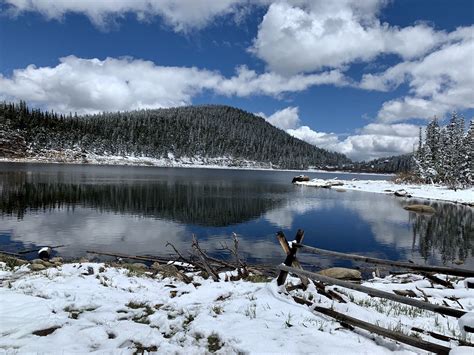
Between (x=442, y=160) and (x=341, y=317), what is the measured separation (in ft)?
291

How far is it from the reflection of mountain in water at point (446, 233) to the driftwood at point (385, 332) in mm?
19232

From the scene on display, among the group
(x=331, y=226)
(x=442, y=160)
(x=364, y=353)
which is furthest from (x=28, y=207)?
(x=442, y=160)

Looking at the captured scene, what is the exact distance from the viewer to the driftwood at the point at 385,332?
548cm

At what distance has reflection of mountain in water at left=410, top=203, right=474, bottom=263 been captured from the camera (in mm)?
24812

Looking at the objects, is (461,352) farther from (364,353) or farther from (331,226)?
(331,226)

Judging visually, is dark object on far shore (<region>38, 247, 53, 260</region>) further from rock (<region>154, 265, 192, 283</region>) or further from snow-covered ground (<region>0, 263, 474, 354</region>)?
snow-covered ground (<region>0, 263, 474, 354</region>)

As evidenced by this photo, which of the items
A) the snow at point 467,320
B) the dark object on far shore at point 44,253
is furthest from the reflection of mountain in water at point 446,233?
the dark object on far shore at point 44,253

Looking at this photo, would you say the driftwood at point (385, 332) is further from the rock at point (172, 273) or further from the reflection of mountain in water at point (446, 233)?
the reflection of mountain in water at point (446, 233)

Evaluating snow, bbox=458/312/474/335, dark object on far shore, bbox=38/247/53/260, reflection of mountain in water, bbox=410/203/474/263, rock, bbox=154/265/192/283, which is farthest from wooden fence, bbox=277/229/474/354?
reflection of mountain in water, bbox=410/203/474/263

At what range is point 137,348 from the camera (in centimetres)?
606

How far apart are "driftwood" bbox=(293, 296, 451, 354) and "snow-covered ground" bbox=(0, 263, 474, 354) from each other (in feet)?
0.52

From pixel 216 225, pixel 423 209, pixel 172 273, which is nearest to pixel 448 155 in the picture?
pixel 423 209

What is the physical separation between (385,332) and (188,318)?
164 inches

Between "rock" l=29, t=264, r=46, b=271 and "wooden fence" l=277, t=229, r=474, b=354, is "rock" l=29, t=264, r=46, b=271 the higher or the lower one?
the lower one
